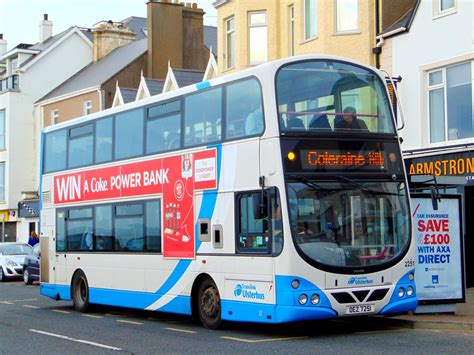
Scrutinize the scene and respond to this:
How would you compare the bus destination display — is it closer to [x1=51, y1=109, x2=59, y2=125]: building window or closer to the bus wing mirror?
the bus wing mirror

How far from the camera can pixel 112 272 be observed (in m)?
18.4

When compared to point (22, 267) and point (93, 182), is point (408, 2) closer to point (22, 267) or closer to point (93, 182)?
point (93, 182)

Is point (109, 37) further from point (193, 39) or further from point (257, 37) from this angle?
point (257, 37)

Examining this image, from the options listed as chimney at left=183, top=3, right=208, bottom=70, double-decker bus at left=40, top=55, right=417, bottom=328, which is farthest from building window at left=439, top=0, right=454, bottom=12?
chimney at left=183, top=3, right=208, bottom=70

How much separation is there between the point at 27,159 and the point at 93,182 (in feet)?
120

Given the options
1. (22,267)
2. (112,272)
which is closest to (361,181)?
(112,272)

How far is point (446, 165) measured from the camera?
2153 centimetres

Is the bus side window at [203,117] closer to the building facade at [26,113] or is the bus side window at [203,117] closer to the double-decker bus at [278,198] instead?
the double-decker bus at [278,198]

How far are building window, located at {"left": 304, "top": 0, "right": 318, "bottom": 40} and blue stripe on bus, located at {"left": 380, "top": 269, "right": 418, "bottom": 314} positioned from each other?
1370cm

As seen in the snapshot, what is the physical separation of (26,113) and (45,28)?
7420 millimetres

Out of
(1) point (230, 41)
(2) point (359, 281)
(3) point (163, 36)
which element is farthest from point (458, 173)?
(3) point (163, 36)

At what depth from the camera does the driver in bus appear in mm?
14039

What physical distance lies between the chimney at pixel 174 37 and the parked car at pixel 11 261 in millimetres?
15193

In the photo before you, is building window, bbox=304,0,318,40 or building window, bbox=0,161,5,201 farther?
building window, bbox=0,161,5,201
